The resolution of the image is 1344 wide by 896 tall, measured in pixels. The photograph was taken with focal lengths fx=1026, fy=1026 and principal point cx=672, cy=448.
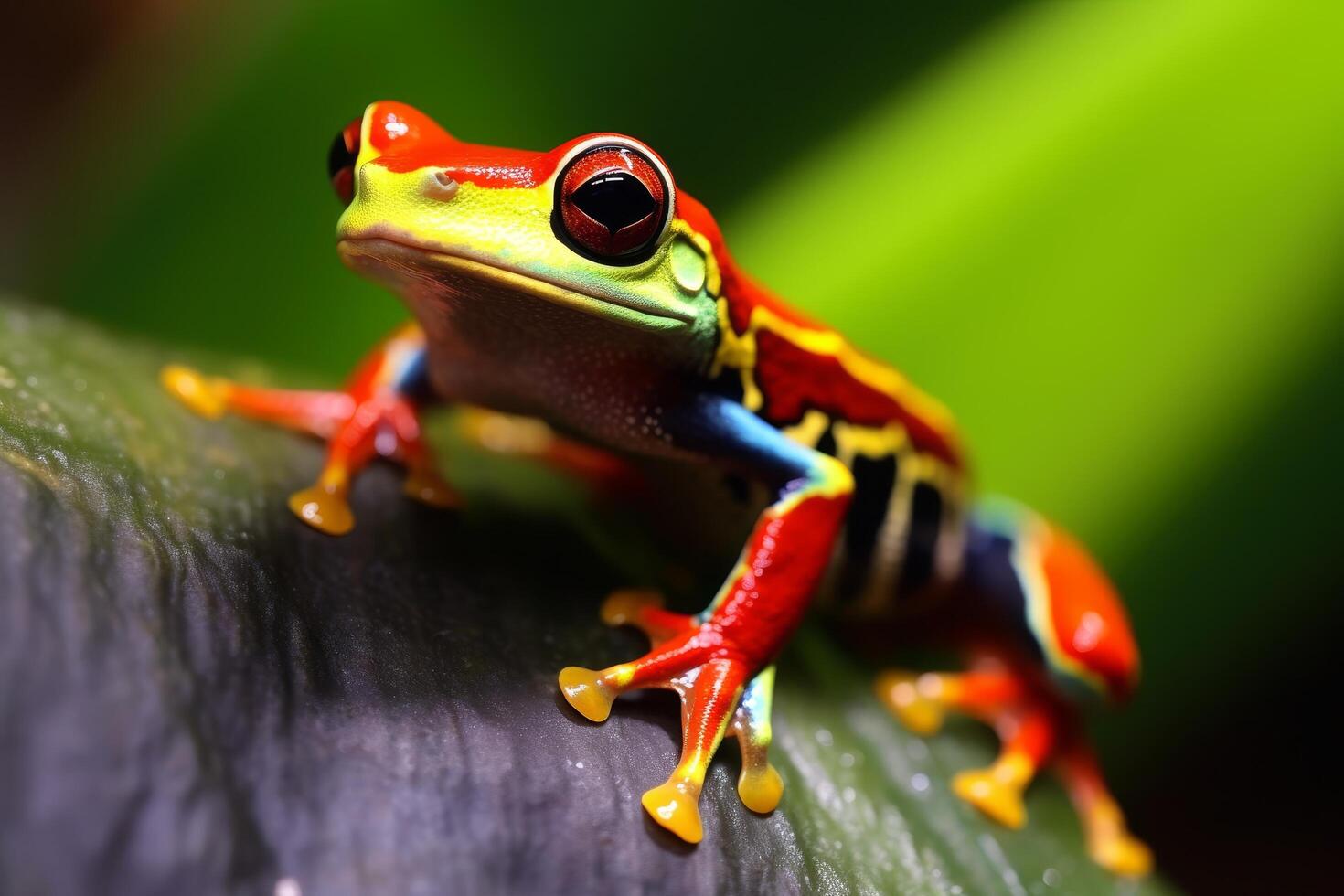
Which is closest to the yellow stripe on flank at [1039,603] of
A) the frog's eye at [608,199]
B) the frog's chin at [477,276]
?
the frog's chin at [477,276]

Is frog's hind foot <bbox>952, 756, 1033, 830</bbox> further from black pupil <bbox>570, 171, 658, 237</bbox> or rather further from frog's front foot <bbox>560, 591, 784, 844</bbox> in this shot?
black pupil <bbox>570, 171, 658, 237</bbox>

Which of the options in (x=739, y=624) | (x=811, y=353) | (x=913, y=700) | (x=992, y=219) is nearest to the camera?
(x=739, y=624)

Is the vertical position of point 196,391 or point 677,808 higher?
point 677,808

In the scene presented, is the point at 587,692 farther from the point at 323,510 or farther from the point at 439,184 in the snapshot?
the point at 439,184

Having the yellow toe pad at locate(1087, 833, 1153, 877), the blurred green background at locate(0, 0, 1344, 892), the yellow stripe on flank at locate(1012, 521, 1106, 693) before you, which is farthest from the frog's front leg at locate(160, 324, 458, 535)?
the yellow toe pad at locate(1087, 833, 1153, 877)

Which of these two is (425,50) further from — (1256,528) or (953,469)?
(1256,528)

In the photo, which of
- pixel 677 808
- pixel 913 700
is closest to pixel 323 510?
pixel 677 808

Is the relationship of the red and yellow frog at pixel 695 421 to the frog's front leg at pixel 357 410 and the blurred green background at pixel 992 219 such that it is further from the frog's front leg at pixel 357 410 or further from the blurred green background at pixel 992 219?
Result: the blurred green background at pixel 992 219
